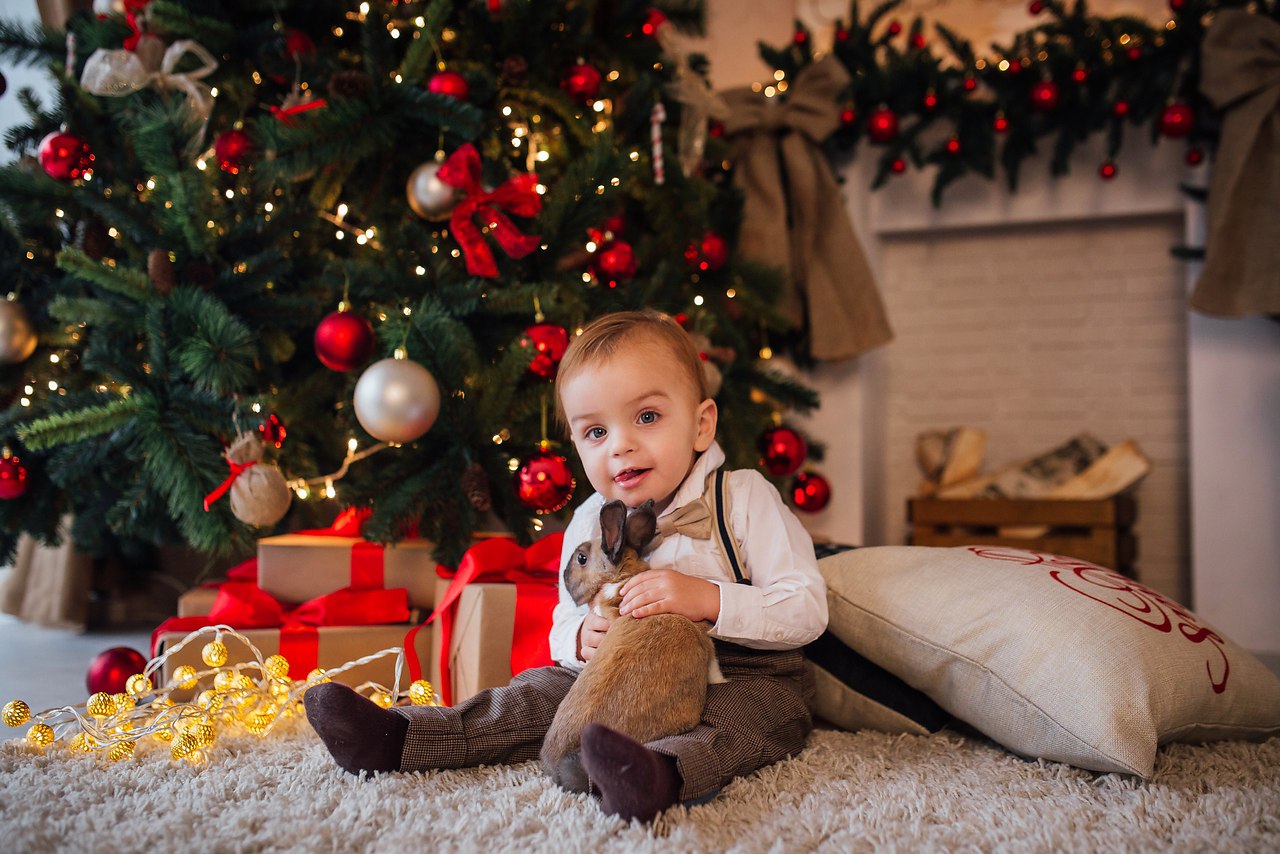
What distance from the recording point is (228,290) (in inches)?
64.6

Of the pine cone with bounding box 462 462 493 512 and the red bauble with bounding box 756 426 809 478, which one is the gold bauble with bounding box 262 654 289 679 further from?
the red bauble with bounding box 756 426 809 478

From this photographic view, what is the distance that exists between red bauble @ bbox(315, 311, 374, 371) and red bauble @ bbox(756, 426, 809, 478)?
0.92 metres

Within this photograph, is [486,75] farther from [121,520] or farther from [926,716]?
[926,716]

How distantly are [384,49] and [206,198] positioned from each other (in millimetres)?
420

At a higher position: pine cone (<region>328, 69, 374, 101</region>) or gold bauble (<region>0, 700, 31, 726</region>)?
pine cone (<region>328, 69, 374, 101</region>)

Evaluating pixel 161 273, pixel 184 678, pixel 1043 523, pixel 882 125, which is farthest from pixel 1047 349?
pixel 184 678

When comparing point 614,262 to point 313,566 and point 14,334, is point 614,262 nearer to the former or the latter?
point 313,566

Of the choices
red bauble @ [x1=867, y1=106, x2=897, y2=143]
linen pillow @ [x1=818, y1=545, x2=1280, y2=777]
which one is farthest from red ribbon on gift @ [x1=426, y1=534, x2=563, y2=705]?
red bauble @ [x1=867, y1=106, x2=897, y2=143]

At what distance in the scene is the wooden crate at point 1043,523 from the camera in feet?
8.09

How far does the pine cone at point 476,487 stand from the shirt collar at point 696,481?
378mm

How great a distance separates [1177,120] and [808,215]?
0.92 m

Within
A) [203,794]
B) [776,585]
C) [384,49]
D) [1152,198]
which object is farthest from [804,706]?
[1152,198]

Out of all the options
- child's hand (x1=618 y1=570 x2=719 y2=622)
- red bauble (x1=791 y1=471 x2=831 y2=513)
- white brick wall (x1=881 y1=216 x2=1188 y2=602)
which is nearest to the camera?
child's hand (x1=618 y1=570 x2=719 y2=622)

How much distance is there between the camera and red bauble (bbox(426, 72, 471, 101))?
5.40 ft
